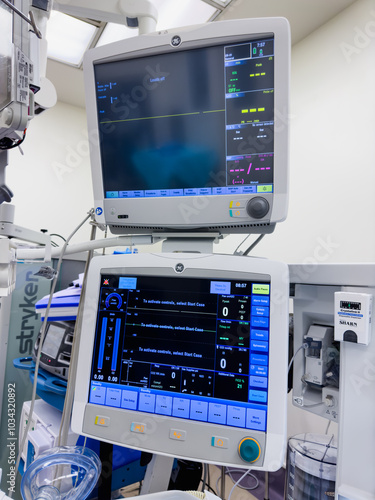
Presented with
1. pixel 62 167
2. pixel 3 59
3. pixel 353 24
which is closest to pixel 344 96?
pixel 353 24

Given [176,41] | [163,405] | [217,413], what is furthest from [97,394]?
[176,41]

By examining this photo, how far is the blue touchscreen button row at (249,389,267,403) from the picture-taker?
601 millimetres

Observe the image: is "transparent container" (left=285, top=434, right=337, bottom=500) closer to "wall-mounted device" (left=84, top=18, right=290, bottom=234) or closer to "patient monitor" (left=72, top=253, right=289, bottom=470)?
"patient monitor" (left=72, top=253, right=289, bottom=470)

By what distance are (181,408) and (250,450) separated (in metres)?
0.14

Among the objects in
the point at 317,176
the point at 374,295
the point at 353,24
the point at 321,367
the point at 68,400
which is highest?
the point at 353,24

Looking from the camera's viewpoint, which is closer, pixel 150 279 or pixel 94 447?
pixel 150 279

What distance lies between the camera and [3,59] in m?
0.59

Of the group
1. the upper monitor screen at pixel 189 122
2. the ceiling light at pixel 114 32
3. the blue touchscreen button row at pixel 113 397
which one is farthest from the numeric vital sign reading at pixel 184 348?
the ceiling light at pixel 114 32

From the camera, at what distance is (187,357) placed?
0.67 meters

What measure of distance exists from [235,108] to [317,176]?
4.96ft

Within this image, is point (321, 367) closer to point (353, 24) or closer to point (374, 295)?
point (374, 295)

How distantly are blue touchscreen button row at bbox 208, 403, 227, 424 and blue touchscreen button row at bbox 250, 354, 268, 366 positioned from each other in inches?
3.9

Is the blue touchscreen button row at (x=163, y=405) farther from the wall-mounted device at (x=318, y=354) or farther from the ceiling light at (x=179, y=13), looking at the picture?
the ceiling light at (x=179, y=13)

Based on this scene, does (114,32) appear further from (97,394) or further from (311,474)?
(311,474)
